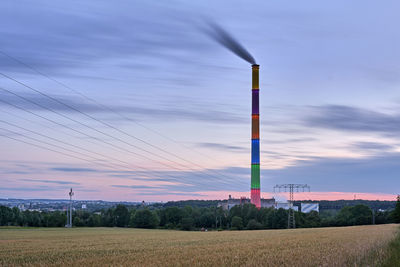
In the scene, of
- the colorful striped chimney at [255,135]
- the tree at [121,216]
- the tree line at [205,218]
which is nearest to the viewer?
the colorful striped chimney at [255,135]

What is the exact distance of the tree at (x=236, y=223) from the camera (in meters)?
122

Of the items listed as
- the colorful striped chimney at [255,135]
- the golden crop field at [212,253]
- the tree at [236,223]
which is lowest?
the tree at [236,223]

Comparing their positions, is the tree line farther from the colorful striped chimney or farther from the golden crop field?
the golden crop field

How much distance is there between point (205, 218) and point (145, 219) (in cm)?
1653

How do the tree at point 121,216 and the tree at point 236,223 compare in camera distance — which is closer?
the tree at point 236,223

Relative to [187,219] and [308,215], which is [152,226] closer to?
[187,219]

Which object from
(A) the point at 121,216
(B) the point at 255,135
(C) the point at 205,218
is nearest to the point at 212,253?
(B) the point at 255,135

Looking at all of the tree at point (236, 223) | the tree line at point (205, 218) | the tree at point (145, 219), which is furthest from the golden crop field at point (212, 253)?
the tree at point (145, 219)

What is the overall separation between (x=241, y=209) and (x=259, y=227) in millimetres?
15180

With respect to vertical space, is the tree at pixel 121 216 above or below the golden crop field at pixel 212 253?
below

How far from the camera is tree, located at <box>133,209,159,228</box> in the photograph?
132625 mm

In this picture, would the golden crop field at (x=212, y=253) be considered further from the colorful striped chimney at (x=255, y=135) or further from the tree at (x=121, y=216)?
the tree at (x=121, y=216)

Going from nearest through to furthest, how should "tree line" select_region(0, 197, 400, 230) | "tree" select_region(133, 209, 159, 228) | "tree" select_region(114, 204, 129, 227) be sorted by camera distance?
"tree line" select_region(0, 197, 400, 230), "tree" select_region(133, 209, 159, 228), "tree" select_region(114, 204, 129, 227)

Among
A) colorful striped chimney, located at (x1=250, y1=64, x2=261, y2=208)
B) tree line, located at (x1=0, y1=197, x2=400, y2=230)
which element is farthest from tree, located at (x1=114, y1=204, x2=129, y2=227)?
colorful striped chimney, located at (x1=250, y1=64, x2=261, y2=208)
